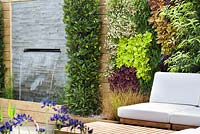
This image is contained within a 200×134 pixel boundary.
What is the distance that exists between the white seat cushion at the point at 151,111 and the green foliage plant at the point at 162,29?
2.82ft

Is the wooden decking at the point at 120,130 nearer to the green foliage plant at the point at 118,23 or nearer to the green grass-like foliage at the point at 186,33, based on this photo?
the green grass-like foliage at the point at 186,33

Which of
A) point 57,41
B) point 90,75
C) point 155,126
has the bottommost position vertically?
point 155,126

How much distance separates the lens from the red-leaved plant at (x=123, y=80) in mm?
5673

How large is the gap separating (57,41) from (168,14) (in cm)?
228

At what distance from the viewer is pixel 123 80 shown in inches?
228

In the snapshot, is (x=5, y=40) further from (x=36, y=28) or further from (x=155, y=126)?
(x=155, y=126)

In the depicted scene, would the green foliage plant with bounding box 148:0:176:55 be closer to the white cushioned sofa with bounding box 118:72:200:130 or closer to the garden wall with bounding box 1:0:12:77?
the white cushioned sofa with bounding box 118:72:200:130

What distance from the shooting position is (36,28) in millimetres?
7223

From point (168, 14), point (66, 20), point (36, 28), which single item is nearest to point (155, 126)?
point (168, 14)

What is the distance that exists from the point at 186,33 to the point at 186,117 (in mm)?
1347

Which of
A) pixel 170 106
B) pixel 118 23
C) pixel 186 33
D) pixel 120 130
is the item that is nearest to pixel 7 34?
pixel 118 23

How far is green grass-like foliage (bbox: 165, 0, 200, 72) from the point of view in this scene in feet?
16.8

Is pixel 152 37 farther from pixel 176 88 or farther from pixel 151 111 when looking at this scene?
pixel 151 111

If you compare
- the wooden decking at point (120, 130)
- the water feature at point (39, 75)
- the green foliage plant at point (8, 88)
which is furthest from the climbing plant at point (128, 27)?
the green foliage plant at point (8, 88)
